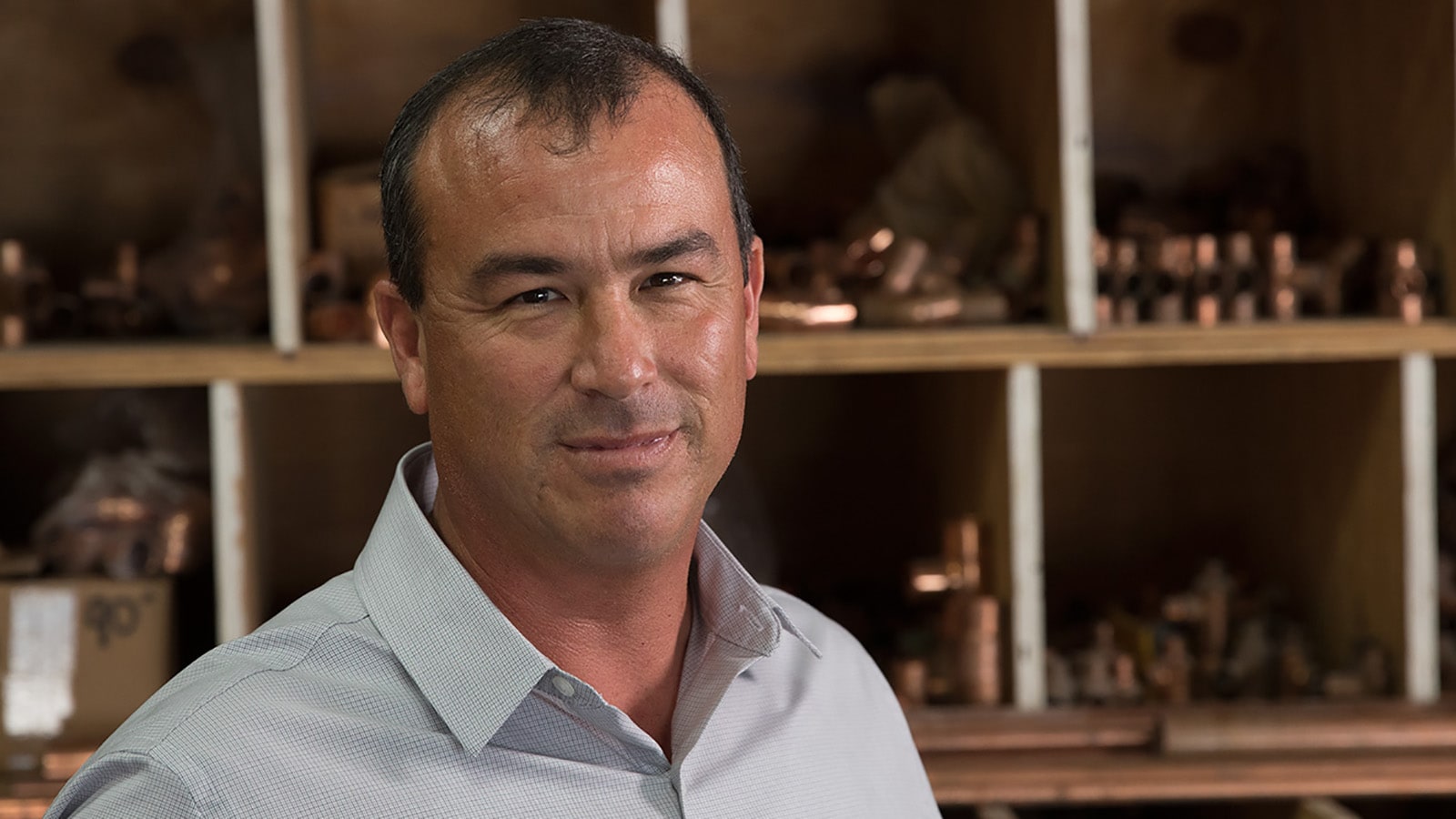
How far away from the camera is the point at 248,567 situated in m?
2.00

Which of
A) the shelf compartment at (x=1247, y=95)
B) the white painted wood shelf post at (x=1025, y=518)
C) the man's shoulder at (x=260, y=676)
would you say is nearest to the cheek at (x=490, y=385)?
the man's shoulder at (x=260, y=676)

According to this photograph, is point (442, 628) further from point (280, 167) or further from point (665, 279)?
point (280, 167)

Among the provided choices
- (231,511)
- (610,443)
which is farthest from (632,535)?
(231,511)

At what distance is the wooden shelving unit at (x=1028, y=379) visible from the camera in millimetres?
1977

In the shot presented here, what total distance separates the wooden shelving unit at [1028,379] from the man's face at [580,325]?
921 millimetres

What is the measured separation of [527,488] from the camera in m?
1.03

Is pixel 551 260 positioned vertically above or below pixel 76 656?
above

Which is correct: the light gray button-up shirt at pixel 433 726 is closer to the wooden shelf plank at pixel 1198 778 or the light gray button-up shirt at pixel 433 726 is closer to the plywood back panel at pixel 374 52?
the wooden shelf plank at pixel 1198 778

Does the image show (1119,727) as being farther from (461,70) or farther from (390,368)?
(461,70)

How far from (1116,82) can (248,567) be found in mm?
1603

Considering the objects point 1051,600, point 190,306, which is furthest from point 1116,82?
point 190,306

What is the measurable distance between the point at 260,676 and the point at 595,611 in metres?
0.23

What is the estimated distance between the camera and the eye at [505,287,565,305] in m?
1.02

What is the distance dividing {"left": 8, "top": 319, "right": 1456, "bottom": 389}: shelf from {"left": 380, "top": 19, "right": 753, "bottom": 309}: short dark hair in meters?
0.87
